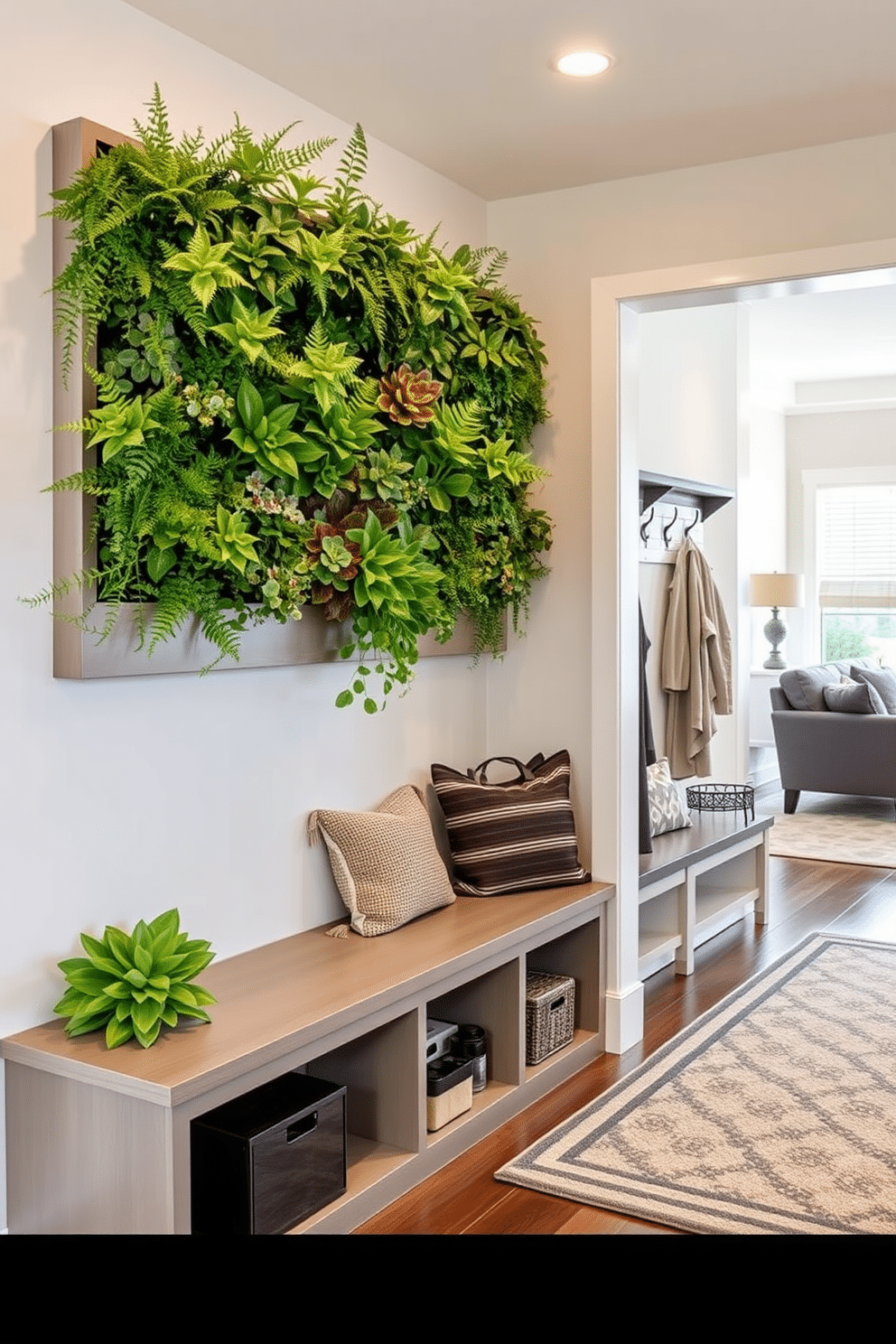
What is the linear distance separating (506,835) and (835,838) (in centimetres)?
409

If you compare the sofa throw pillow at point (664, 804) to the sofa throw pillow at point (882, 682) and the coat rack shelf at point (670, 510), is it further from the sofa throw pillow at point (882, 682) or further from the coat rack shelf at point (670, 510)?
the sofa throw pillow at point (882, 682)

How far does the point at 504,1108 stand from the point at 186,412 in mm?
1865

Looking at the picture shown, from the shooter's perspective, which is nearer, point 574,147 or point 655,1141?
point 655,1141

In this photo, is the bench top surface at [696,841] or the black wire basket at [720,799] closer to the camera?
the bench top surface at [696,841]

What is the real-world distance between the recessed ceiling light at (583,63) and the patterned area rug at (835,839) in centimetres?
454

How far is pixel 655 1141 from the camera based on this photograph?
2975mm

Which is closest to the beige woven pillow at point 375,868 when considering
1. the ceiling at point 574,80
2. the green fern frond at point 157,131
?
the green fern frond at point 157,131

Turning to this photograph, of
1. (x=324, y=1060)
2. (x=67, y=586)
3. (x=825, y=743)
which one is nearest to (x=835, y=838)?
(x=825, y=743)

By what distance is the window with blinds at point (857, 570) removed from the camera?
32.0 ft

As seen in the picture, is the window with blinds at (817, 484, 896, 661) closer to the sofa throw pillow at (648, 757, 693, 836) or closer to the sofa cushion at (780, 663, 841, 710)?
the sofa cushion at (780, 663, 841, 710)

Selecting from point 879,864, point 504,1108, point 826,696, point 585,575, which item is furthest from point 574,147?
point 826,696

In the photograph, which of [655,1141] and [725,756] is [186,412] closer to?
[655,1141]

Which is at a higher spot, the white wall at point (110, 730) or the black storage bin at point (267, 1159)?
the white wall at point (110, 730)

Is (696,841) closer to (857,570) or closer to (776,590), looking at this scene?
(776,590)
